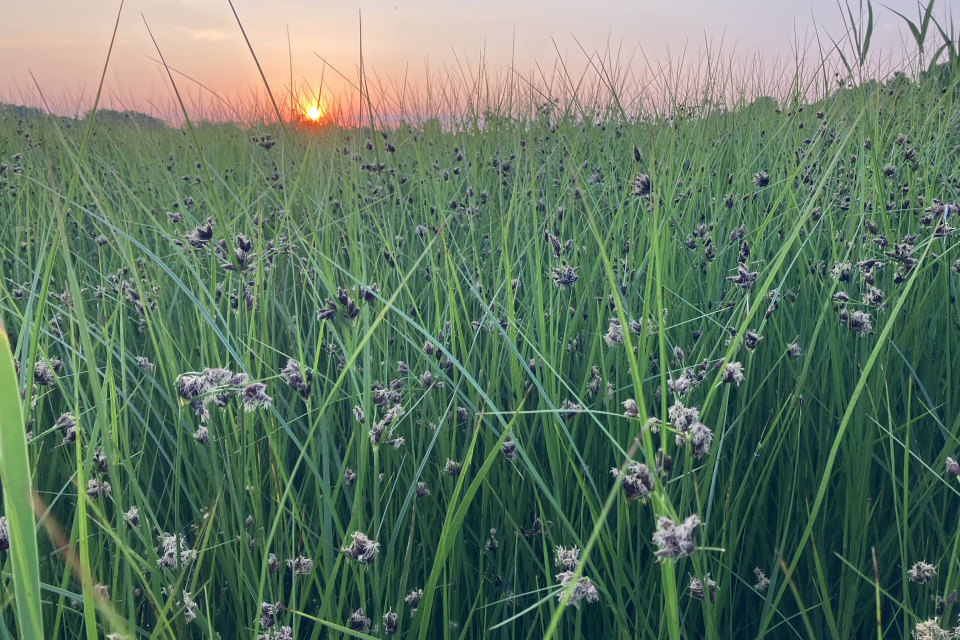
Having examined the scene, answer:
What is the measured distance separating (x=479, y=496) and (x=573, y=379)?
1.62 feet

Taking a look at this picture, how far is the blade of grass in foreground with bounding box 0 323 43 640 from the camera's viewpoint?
1.92ft

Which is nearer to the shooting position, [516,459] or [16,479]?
[16,479]

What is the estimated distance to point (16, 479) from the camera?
1.95ft

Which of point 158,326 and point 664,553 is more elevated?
point 158,326

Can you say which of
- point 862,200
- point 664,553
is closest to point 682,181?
point 862,200

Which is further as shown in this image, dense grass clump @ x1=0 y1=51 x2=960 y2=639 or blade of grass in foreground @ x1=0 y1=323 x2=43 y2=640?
dense grass clump @ x1=0 y1=51 x2=960 y2=639

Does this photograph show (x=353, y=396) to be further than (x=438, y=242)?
No

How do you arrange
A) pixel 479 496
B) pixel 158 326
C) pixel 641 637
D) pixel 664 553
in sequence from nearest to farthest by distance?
pixel 664 553 < pixel 641 637 < pixel 158 326 < pixel 479 496

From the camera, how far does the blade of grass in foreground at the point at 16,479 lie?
1.92ft

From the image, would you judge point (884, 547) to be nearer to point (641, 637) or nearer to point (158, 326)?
point (641, 637)

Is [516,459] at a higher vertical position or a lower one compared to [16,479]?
lower

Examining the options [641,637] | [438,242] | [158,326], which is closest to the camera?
[641,637]

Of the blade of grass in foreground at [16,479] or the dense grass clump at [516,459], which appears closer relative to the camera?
the blade of grass in foreground at [16,479]

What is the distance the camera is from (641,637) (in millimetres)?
1191
